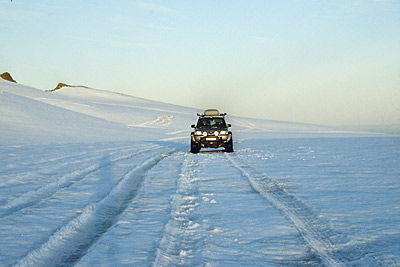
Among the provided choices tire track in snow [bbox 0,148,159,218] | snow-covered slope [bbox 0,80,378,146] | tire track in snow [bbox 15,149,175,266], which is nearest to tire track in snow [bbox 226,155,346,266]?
tire track in snow [bbox 15,149,175,266]

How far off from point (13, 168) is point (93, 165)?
223 centimetres

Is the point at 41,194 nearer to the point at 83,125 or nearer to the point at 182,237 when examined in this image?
the point at 182,237

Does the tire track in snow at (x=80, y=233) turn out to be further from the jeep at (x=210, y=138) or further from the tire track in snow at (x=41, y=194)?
the jeep at (x=210, y=138)

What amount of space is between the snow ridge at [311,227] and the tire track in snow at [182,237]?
1.21 m

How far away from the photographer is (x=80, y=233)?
4953 millimetres

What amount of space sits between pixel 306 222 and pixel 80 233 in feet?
9.32

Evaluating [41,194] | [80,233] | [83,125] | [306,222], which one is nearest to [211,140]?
[41,194]

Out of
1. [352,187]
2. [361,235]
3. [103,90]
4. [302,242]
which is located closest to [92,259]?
[302,242]

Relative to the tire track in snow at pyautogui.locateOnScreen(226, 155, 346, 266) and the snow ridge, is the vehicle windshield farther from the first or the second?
the snow ridge

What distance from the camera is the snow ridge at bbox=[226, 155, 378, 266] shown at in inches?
156

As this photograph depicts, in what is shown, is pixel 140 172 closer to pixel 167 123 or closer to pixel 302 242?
pixel 302 242

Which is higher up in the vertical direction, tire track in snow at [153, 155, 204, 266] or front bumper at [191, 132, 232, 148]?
front bumper at [191, 132, 232, 148]

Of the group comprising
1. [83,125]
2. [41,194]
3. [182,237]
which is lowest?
[41,194]

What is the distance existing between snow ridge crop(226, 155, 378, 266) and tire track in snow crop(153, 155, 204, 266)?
3.97ft
